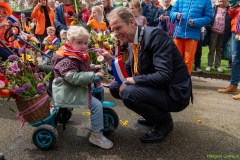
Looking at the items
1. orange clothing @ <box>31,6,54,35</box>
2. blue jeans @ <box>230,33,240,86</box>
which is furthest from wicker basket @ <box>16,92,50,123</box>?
orange clothing @ <box>31,6,54,35</box>

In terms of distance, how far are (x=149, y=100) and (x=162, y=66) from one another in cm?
38

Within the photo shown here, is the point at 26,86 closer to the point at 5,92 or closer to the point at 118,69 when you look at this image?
the point at 5,92

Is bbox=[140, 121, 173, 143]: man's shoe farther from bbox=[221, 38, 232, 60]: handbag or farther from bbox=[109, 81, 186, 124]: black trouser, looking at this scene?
bbox=[221, 38, 232, 60]: handbag

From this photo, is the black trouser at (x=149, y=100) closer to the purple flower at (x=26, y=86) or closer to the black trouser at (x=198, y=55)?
the purple flower at (x=26, y=86)

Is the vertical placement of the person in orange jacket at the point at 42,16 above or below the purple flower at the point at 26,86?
above

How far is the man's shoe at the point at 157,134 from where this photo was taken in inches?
107

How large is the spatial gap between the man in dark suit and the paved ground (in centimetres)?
24

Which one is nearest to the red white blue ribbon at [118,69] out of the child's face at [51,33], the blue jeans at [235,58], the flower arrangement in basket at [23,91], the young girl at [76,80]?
the young girl at [76,80]

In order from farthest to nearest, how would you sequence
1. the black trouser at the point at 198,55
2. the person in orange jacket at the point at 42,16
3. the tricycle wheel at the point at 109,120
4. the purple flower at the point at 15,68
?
the black trouser at the point at 198,55, the person in orange jacket at the point at 42,16, the tricycle wheel at the point at 109,120, the purple flower at the point at 15,68

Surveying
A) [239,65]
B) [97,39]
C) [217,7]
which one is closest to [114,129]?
[97,39]

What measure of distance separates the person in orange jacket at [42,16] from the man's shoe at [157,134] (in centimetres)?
461

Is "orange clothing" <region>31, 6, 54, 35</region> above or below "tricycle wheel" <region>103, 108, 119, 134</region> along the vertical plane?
above

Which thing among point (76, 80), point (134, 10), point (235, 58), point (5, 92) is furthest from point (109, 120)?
point (134, 10)

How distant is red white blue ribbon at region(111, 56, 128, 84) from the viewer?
2.70m
